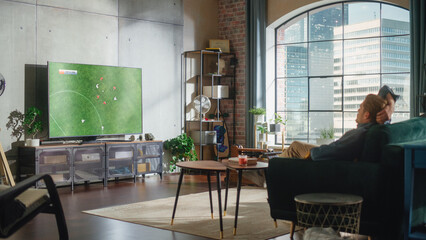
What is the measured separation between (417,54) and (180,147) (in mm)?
3934

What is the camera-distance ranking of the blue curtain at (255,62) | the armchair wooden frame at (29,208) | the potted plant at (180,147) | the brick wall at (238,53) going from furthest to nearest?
1. the brick wall at (238,53)
2. the blue curtain at (255,62)
3. the potted plant at (180,147)
4. the armchair wooden frame at (29,208)

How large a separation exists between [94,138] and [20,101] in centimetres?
127

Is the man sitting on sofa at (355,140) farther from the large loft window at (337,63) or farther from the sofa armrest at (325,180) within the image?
the large loft window at (337,63)

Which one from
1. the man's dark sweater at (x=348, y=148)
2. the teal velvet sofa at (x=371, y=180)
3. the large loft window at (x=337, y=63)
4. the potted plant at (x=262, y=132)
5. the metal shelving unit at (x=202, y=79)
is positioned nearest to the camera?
the teal velvet sofa at (x=371, y=180)

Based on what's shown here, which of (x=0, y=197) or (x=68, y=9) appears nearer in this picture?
(x=0, y=197)

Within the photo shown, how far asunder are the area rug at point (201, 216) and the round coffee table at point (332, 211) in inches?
26.2

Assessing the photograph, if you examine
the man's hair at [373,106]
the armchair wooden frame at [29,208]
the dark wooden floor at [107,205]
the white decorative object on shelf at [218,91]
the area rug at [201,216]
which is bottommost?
the dark wooden floor at [107,205]

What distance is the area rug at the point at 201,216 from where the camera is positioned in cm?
469

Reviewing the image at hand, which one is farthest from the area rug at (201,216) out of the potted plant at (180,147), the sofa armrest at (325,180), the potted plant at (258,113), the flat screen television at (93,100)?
the potted plant at (258,113)

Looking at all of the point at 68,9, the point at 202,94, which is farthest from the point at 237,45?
the point at 68,9

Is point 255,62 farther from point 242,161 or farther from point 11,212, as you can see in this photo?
point 11,212

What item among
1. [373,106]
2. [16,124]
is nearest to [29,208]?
[373,106]

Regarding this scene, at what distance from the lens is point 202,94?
971 cm

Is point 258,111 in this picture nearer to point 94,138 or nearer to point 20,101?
point 94,138
